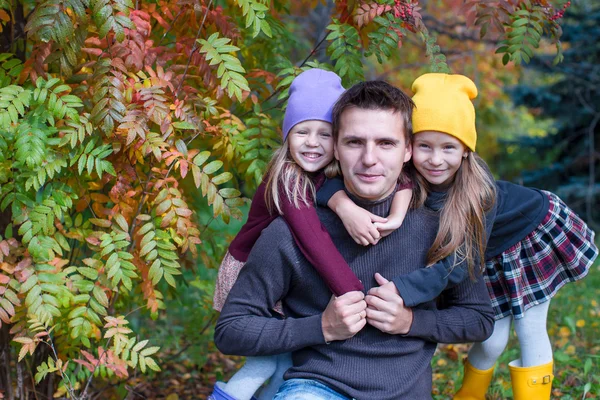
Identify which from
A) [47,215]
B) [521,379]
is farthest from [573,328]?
[47,215]

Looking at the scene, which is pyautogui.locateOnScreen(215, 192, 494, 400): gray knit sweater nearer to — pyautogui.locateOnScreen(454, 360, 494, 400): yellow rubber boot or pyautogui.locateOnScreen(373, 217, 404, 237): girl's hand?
pyautogui.locateOnScreen(373, 217, 404, 237): girl's hand

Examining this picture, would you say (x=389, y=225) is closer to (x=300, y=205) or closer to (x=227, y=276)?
(x=300, y=205)

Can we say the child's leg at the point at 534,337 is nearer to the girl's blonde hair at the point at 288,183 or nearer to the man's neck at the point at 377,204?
the man's neck at the point at 377,204

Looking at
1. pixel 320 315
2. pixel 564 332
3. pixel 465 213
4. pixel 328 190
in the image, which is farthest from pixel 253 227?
pixel 564 332

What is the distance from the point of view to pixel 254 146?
3150mm

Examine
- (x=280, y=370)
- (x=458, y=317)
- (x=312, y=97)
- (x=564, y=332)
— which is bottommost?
(x=564, y=332)

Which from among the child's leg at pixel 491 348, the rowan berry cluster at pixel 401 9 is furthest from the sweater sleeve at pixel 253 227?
the child's leg at pixel 491 348

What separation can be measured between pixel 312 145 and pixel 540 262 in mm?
1235

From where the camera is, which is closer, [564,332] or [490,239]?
[490,239]

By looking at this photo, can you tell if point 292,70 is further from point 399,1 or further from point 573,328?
point 573,328

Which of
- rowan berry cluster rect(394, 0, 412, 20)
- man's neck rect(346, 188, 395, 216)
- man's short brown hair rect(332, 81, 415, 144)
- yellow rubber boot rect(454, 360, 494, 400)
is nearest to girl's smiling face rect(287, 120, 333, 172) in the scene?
man's short brown hair rect(332, 81, 415, 144)

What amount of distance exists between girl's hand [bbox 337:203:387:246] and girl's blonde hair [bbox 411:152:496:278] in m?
0.24

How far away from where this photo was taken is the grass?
3.81 m

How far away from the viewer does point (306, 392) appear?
249 centimetres
